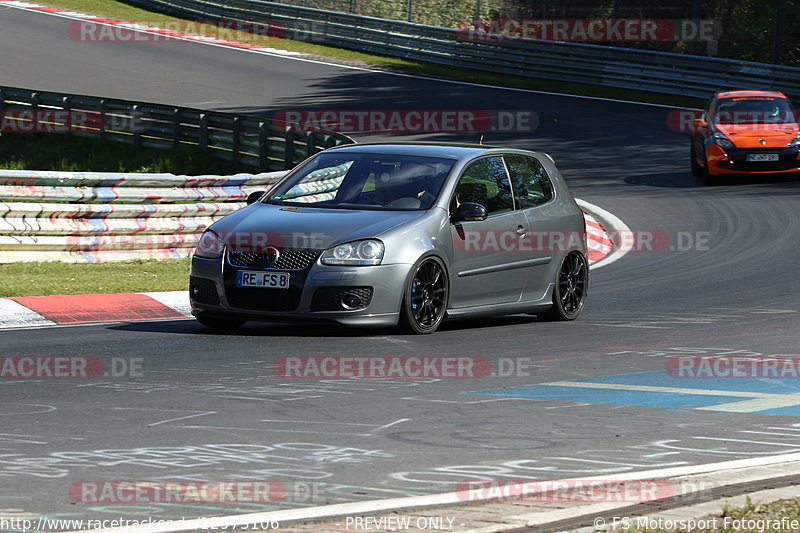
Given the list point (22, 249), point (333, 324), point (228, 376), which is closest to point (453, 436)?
point (228, 376)

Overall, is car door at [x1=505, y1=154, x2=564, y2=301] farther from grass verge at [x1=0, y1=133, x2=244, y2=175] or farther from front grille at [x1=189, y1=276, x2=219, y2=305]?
grass verge at [x1=0, y1=133, x2=244, y2=175]

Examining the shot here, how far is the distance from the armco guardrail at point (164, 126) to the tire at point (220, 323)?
12401 millimetres

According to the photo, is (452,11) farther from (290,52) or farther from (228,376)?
(228,376)

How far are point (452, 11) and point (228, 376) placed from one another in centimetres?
3652

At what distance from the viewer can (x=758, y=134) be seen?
24438mm

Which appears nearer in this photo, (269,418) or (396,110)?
(269,418)

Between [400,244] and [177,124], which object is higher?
[400,244]

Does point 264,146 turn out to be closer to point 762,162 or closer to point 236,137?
point 236,137

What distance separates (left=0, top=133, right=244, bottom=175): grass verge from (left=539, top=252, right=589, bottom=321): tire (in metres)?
15.5

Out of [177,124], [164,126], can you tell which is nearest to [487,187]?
[177,124]

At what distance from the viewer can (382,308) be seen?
10570 millimetres

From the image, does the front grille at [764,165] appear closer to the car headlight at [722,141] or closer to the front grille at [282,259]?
the car headlight at [722,141]

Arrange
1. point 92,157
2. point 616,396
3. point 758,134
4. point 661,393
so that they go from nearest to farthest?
1. point 616,396
2. point 661,393
3. point 758,134
4. point 92,157

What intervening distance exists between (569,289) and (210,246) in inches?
138
